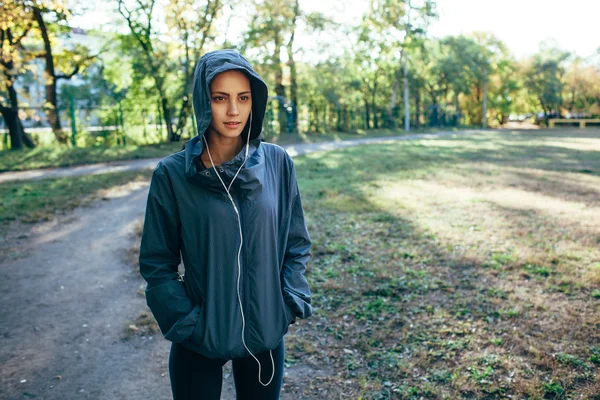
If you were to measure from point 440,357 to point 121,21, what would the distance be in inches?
796

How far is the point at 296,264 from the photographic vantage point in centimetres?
206

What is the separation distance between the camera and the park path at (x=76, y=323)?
3.48 metres

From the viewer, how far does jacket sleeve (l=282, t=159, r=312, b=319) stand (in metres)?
1.99

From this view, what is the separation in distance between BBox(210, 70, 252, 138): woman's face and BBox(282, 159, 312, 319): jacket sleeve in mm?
342

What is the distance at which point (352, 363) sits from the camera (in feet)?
12.1

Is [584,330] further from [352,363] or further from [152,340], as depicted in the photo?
[152,340]

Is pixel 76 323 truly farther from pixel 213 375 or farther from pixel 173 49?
pixel 173 49

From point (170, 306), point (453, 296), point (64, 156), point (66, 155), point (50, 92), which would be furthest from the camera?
point (50, 92)

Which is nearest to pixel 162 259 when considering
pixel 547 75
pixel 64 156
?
pixel 64 156

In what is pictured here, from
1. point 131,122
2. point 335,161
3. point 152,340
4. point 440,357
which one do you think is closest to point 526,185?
point 335,161

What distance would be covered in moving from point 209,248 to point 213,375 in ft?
1.61

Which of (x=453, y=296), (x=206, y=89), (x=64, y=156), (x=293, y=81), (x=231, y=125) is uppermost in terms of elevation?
(x=293, y=81)

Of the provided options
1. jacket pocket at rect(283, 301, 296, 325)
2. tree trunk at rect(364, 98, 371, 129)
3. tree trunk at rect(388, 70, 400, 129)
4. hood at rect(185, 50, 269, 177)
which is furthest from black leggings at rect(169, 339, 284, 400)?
tree trunk at rect(388, 70, 400, 129)

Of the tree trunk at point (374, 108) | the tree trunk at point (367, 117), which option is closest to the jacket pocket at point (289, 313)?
the tree trunk at point (367, 117)
